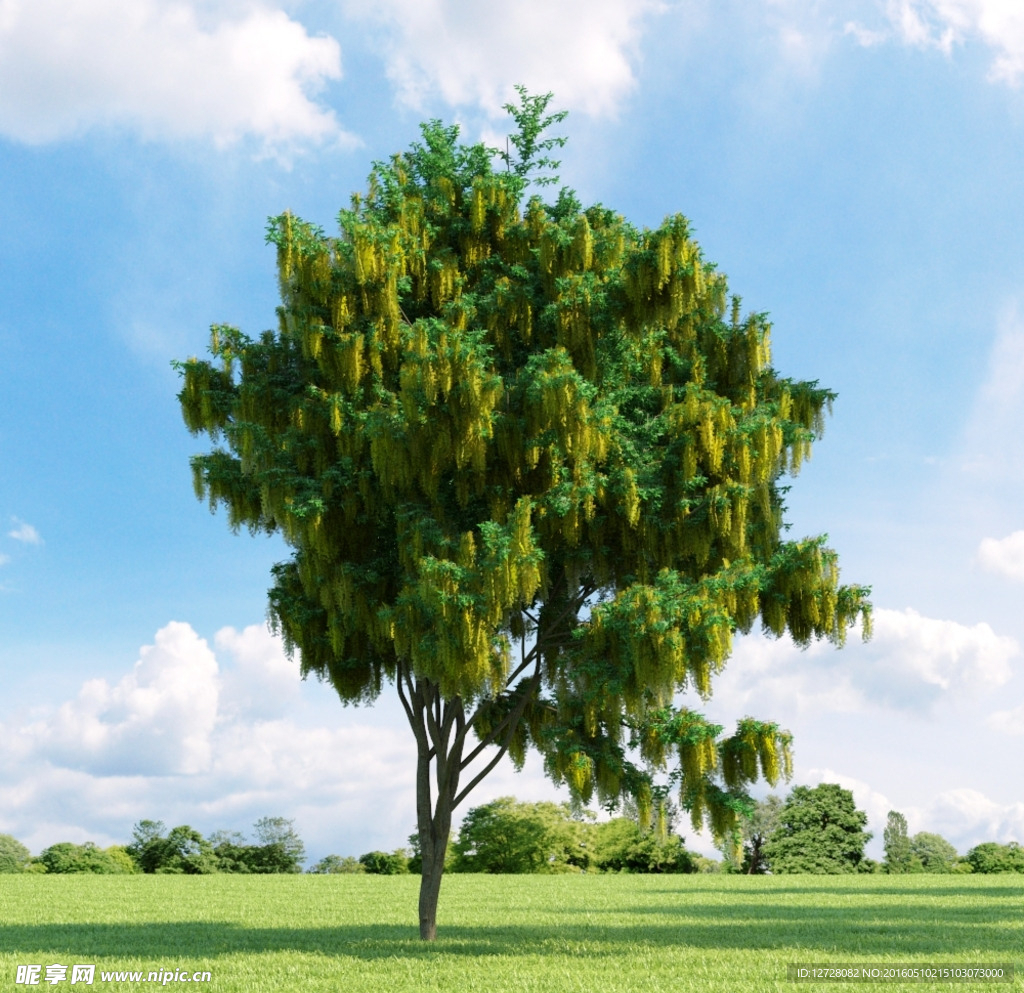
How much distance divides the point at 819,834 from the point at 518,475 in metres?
30.1

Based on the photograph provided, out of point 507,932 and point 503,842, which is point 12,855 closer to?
point 503,842

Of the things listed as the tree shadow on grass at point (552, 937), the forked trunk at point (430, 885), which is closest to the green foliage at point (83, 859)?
the tree shadow on grass at point (552, 937)

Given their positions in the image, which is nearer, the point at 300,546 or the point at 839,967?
the point at 839,967

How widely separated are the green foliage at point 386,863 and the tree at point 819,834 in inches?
515

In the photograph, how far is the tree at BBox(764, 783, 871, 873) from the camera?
1401 inches

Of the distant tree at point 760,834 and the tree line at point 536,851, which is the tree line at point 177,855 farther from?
the distant tree at point 760,834

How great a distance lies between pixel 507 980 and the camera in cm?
916

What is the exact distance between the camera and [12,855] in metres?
34.1

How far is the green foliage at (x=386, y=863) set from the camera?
34.1 meters

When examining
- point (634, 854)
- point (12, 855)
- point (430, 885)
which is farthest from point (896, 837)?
point (430, 885)

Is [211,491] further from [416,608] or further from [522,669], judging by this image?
[522,669]

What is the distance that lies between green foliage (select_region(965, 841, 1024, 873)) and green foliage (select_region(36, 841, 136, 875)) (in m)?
28.1

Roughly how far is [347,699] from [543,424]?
4.36 metres

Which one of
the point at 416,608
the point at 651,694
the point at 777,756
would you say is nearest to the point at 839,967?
the point at 777,756
